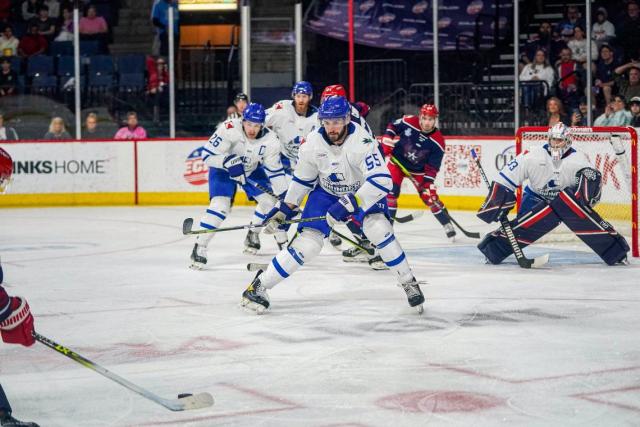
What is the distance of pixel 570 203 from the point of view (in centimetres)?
815

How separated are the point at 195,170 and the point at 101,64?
6.67ft

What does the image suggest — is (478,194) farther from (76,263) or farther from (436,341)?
(436,341)

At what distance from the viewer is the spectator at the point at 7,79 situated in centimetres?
1377

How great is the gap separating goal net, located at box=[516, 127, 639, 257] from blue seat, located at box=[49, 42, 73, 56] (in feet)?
23.2

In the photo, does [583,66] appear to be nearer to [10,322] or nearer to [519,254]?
[519,254]

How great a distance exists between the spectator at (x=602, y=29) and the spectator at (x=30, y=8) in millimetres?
7804

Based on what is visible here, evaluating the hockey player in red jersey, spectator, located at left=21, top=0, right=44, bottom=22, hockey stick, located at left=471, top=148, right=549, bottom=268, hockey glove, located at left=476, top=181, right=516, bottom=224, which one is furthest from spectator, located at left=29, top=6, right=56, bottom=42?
hockey stick, located at left=471, top=148, right=549, bottom=268

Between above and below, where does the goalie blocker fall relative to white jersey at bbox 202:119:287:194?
below

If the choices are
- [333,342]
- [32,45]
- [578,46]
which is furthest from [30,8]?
[333,342]

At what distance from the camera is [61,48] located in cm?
1518

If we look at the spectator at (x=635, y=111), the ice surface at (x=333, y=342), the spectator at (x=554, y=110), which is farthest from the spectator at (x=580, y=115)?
the ice surface at (x=333, y=342)

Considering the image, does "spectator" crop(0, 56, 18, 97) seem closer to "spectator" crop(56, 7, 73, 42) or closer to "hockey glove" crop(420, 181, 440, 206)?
"spectator" crop(56, 7, 73, 42)

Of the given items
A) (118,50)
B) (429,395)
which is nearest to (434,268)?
(429,395)

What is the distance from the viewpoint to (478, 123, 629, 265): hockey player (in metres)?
8.15
